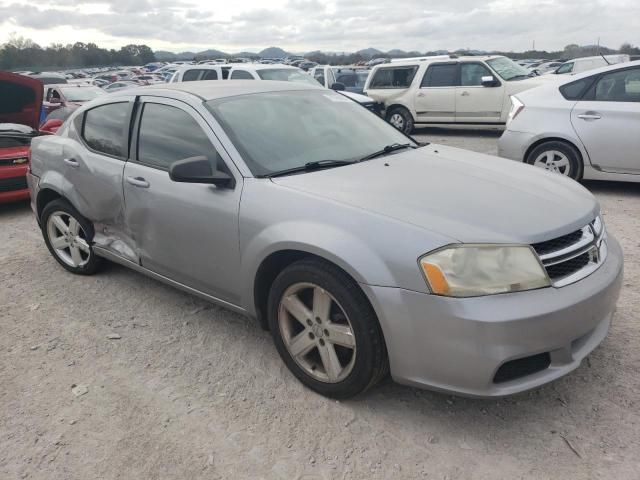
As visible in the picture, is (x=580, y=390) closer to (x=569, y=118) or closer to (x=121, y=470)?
(x=121, y=470)

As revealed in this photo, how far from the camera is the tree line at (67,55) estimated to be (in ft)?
211

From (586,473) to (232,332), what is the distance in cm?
219

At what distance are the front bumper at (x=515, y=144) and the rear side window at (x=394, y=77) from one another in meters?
6.03

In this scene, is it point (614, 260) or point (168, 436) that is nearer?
point (168, 436)

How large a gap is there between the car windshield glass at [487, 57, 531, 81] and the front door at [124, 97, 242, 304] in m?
9.37

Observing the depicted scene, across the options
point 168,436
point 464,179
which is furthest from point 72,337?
point 464,179

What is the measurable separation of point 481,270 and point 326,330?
2.75 ft

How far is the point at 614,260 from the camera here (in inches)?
109

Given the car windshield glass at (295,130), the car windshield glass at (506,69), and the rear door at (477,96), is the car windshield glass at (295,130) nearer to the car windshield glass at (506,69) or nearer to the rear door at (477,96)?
the rear door at (477,96)

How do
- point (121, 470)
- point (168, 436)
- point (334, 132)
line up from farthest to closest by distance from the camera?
point (334, 132) < point (168, 436) < point (121, 470)

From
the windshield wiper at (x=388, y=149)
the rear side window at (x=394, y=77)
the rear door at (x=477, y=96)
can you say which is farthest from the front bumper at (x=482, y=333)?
the rear side window at (x=394, y=77)

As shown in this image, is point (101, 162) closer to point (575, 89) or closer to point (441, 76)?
point (575, 89)

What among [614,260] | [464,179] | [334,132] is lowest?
[614,260]

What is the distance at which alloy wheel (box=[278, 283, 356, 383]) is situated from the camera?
264 centimetres
